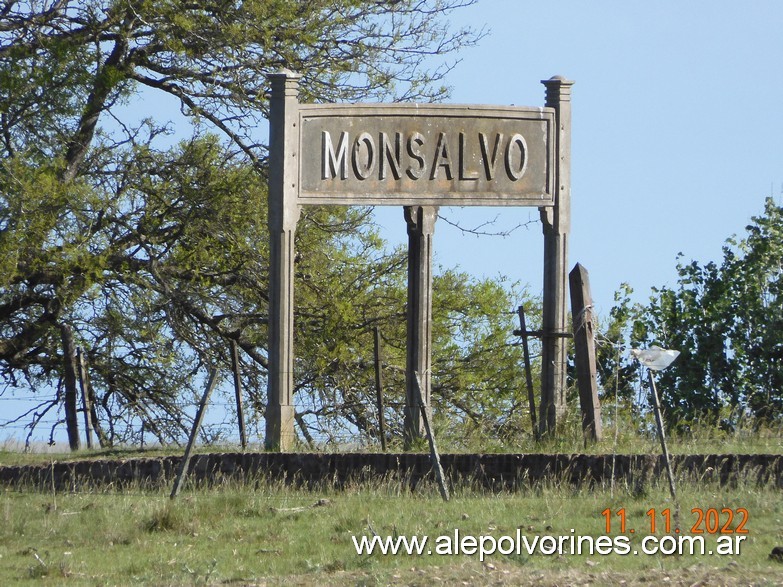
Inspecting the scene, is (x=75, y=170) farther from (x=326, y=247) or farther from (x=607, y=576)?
(x=607, y=576)

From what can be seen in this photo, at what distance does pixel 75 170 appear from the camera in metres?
20.5

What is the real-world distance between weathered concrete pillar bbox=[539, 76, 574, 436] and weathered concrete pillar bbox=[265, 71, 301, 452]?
2882 mm

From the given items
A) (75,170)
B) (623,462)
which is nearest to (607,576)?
(623,462)

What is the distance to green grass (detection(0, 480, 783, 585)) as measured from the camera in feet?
28.8

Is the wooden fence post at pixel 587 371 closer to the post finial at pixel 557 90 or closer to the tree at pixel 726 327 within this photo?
the post finial at pixel 557 90

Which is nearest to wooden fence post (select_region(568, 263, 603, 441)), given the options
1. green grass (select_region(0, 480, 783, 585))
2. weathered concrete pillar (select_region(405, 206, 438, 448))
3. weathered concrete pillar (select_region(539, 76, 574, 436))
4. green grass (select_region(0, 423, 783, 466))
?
green grass (select_region(0, 423, 783, 466))

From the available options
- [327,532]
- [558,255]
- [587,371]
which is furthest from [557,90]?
[327,532]

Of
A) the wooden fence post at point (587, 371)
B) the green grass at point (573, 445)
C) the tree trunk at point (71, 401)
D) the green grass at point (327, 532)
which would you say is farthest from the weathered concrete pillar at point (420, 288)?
the tree trunk at point (71, 401)

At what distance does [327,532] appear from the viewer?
10.2m

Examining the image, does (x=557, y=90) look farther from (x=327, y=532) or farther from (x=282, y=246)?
(x=327, y=532)

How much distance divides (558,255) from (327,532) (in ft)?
19.6

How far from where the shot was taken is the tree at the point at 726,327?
25.8 meters

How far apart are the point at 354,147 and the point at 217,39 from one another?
620 cm

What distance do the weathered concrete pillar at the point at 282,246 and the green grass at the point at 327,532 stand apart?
2173 mm
